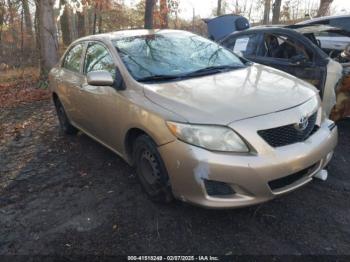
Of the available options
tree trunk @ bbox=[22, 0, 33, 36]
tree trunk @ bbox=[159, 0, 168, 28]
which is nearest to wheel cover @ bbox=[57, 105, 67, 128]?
tree trunk @ bbox=[159, 0, 168, 28]

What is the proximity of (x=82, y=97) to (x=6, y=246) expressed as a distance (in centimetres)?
208

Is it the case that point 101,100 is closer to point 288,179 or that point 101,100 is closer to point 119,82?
point 119,82

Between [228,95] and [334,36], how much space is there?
13.7ft

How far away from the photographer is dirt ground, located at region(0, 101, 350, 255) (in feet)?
9.67

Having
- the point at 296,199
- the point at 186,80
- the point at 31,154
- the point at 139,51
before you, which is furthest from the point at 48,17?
the point at 296,199

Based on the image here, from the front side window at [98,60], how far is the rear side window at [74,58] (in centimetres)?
29

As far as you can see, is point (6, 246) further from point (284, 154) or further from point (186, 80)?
point (284, 154)

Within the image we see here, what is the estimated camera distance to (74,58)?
5.21 meters

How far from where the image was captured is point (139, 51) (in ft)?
13.3

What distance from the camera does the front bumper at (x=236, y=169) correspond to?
2.76 m

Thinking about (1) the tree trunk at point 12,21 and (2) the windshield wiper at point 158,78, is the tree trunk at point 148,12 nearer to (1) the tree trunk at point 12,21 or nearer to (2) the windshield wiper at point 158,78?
(1) the tree trunk at point 12,21

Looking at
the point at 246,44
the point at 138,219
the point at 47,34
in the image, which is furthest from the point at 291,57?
the point at 47,34

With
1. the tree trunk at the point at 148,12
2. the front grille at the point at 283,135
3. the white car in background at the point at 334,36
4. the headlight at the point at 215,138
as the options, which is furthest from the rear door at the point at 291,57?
the tree trunk at the point at 148,12

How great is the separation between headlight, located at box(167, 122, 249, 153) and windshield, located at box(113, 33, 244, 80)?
104cm
